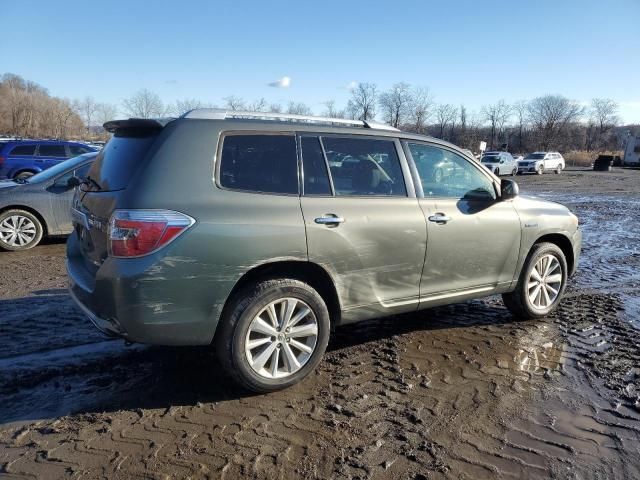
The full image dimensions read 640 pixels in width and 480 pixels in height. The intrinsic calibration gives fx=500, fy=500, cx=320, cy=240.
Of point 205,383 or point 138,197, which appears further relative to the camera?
point 205,383

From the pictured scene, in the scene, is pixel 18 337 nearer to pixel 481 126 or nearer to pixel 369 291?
pixel 369 291

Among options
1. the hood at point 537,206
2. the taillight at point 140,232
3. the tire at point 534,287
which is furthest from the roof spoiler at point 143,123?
the tire at point 534,287

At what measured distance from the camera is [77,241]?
3.90 m

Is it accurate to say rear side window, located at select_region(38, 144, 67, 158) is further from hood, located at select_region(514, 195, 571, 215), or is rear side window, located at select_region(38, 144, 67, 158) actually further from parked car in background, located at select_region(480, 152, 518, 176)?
parked car in background, located at select_region(480, 152, 518, 176)

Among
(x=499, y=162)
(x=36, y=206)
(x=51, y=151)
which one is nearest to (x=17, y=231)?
(x=36, y=206)

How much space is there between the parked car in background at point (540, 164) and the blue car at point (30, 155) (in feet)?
109

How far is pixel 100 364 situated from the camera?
155 inches

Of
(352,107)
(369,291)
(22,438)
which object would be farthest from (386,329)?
(352,107)

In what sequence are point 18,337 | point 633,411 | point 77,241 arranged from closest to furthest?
point 633,411
point 77,241
point 18,337

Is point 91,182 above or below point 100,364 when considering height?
above

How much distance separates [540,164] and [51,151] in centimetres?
3510

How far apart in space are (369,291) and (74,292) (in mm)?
2178

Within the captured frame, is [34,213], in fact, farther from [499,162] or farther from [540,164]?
[540,164]

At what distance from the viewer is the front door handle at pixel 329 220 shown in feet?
11.6
